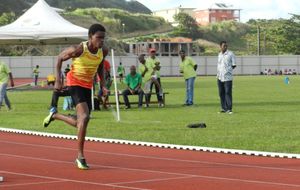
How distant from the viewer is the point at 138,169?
10.4m

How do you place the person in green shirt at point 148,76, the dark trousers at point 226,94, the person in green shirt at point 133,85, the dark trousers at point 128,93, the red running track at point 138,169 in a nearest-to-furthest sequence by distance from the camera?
the red running track at point 138,169 < the dark trousers at point 226,94 < the dark trousers at point 128,93 < the person in green shirt at point 133,85 < the person in green shirt at point 148,76

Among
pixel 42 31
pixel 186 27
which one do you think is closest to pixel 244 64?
pixel 42 31

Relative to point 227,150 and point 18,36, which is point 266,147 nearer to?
point 227,150

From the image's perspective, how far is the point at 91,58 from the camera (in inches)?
418

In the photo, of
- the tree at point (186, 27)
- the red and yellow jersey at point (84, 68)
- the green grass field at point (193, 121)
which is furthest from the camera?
the tree at point (186, 27)

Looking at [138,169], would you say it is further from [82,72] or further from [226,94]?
[226,94]

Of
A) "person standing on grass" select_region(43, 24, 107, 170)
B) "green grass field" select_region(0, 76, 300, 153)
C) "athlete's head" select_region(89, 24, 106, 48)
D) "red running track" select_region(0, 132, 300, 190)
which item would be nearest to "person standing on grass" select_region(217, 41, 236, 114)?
"green grass field" select_region(0, 76, 300, 153)

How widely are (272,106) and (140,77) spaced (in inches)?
182

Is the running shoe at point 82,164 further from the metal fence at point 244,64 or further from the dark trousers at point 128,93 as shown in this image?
the metal fence at point 244,64

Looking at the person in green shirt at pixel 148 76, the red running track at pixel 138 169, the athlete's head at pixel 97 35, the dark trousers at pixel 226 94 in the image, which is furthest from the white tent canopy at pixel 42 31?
the athlete's head at pixel 97 35

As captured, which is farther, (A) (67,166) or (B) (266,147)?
(B) (266,147)

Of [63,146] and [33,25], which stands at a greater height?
[33,25]

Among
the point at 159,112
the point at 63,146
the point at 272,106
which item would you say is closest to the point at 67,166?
the point at 63,146

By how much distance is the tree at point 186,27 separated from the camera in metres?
172
